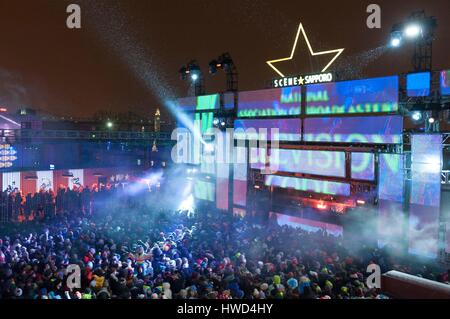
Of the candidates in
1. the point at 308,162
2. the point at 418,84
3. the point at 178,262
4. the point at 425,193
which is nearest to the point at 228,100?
the point at 308,162

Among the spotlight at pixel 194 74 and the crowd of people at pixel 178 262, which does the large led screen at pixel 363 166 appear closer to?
the crowd of people at pixel 178 262

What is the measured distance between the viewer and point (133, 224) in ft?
43.0

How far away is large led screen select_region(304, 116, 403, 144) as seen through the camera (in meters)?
13.3

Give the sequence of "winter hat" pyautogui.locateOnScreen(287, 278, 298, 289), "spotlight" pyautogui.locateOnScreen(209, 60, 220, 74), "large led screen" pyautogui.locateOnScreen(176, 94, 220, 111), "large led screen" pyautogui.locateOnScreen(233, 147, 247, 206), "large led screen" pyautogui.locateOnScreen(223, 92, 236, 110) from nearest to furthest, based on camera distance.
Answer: "winter hat" pyautogui.locateOnScreen(287, 278, 298, 289)
"large led screen" pyautogui.locateOnScreen(233, 147, 247, 206)
"spotlight" pyautogui.locateOnScreen(209, 60, 220, 74)
"large led screen" pyautogui.locateOnScreen(223, 92, 236, 110)
"large led screen" pyautogui.locateOnScreen(176, 94, 220, 111)

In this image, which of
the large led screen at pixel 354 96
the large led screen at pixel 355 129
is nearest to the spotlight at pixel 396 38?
the large led screen at pixel 354 96

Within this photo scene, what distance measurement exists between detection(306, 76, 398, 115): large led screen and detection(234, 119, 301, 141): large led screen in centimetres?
100

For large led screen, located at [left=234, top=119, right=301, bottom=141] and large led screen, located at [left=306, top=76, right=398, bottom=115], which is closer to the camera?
large led screen, located at [left=306, top=76, right=398, bottom=115]

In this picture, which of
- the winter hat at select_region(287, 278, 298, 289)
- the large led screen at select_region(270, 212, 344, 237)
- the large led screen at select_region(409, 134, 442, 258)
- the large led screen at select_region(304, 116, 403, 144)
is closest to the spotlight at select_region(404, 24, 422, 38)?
the large led screen at select_region(304, 116, 403, 144)

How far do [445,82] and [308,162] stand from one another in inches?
222

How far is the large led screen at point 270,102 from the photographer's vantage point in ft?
53.5

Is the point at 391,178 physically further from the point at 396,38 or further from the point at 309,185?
the point at 396,38

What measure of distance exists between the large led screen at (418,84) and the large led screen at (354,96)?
0.59 meters

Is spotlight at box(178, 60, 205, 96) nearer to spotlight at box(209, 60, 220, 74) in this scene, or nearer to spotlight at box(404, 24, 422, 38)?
spotlight at box(209, 60, 220, 74)
